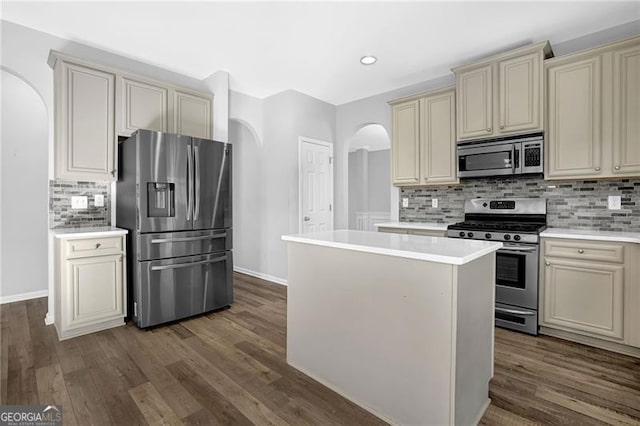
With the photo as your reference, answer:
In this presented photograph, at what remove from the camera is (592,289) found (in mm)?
2551

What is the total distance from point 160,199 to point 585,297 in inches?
150

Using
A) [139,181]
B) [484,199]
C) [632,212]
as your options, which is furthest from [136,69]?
[632,212]

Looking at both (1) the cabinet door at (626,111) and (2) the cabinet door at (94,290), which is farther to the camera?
(2) the cabinet door at (94,290)

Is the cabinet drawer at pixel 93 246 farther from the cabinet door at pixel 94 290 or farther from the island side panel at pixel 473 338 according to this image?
the island side panel at pixel 473 338

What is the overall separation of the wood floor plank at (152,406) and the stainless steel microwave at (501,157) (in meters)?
3.31

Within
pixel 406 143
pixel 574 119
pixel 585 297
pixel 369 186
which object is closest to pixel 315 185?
pixel 406 143

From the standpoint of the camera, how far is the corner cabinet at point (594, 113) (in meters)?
2.55

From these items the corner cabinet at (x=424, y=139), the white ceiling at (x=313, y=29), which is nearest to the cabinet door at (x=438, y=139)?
the corner cabinet at (x=424, y=139)

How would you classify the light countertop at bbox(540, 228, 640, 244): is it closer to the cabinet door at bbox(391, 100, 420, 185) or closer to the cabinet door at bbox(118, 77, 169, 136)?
the cabinet door at bbox(391, 100, 420, 185)

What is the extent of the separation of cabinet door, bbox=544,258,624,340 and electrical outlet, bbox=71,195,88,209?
4394 millimetres

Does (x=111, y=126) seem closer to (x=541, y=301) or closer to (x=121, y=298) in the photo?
(x=121, y=298)

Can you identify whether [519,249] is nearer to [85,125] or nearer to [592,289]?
[592,289]

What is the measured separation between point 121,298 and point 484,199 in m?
3.89

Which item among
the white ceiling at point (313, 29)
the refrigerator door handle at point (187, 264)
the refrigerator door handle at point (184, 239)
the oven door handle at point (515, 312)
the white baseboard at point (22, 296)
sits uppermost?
the white ceiling at point (313, 29)
